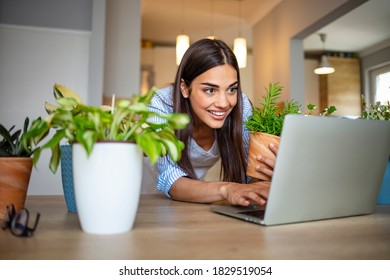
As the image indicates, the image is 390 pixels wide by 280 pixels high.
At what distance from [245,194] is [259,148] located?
0.13 m

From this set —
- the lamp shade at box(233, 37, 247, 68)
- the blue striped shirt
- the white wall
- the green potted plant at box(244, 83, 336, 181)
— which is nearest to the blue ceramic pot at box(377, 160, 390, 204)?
the green potted plant at box(244, 83, 336, 181)

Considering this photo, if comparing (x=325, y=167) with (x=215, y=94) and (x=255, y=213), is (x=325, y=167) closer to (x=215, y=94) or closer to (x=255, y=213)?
(x=255, y=213)

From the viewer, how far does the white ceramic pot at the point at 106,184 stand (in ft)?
1.98

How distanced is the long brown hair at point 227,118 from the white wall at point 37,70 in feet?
6.03

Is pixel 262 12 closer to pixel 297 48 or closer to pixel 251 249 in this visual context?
pixel 297 48

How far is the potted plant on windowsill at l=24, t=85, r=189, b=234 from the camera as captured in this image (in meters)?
0.60

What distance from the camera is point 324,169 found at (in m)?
0.74

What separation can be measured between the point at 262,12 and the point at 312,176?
4735mm

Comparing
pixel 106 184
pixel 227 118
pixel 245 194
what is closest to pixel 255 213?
pixel 245 194

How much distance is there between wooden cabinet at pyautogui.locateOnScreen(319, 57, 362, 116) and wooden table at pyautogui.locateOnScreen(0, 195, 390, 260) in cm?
658

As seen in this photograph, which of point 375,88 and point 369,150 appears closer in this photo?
point 369,150

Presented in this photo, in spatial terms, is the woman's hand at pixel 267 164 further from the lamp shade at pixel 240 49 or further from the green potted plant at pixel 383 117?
the lamp shade at pixel 240 49
